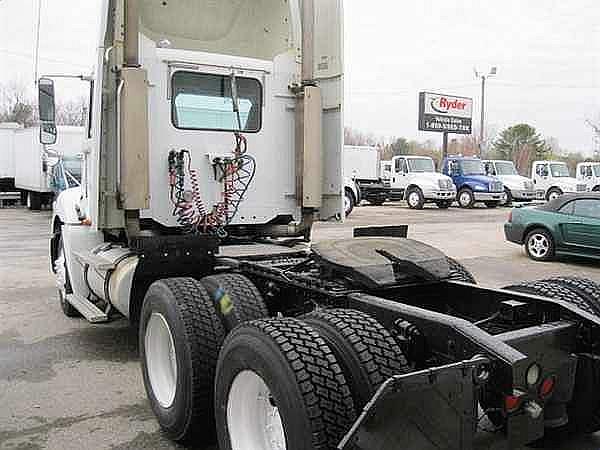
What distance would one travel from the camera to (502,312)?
11.8 feet

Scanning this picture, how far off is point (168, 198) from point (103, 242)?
1054 mm

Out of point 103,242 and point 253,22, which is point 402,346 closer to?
point 103,242

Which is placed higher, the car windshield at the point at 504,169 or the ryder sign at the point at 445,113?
the ryder sign at the point at 445,113

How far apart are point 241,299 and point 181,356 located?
505mm

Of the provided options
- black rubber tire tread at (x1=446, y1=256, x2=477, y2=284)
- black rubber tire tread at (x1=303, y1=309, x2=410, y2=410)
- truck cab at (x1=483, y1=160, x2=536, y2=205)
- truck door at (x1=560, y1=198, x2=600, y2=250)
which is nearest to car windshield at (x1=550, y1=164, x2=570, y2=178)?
truck cab at (x1=483, y1=160, x2=536, y2=205)

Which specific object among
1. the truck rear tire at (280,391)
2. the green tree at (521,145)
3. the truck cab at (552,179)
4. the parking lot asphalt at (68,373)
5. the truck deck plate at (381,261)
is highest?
the green tree at (521,145)

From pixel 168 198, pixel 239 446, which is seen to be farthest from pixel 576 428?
pixel 168 198

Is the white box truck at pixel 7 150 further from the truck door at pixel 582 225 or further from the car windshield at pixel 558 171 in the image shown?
the car windshield at pixel 558 171

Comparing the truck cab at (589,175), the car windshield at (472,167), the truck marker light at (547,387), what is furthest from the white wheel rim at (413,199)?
the truck marker light at (547,387)

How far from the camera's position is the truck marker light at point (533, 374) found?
2743 millimetres

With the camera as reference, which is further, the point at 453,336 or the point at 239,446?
the point at 239,446

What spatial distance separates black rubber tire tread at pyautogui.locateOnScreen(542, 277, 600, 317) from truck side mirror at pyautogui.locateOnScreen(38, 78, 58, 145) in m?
4.76

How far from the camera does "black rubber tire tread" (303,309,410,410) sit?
2.71 metres

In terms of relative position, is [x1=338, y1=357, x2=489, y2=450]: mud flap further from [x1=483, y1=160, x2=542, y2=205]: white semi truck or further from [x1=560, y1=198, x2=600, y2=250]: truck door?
[x1=483, y1=160, x2=542, y2=205]: white semi truck
